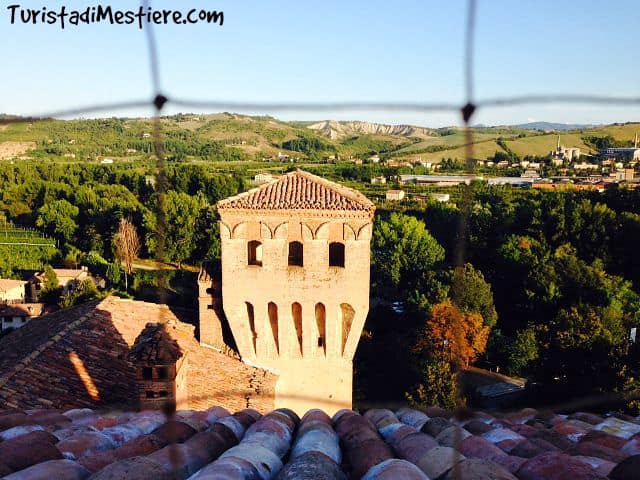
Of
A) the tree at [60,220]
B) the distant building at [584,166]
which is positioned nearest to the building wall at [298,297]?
the tree at [60,220]

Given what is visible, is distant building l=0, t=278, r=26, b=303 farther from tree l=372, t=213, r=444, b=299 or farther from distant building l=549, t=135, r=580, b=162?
distant building l=549, t=135, r=580, b=162

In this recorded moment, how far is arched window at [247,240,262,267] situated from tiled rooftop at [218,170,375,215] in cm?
91

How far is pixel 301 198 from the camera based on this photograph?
9.31 m

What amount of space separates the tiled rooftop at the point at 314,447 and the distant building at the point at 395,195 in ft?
117

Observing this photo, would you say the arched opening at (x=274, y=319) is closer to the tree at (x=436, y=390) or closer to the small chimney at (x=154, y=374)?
the small chimney at (x=154, y=374)

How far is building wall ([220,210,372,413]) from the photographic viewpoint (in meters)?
9.20

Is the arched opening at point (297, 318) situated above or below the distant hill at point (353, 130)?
below

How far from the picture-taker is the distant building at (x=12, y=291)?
25.5 m

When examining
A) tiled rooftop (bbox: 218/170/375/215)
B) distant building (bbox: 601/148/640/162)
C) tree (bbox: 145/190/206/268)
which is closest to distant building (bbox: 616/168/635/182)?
distant building (bbox: 601/148/640/162)

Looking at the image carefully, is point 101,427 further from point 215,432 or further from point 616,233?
point 616,233

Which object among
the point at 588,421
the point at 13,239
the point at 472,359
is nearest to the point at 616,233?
the point at 472,359

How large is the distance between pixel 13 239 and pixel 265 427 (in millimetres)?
40007

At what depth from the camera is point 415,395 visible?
13797 millimetres

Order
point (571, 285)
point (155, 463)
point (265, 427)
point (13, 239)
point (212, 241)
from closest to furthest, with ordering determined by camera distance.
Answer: point (155, 463), point (265, 427), point (571, 285), point (212, 241), point (13, 239)
